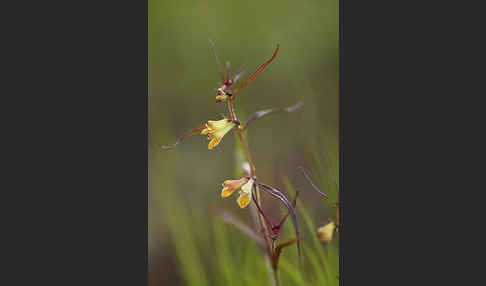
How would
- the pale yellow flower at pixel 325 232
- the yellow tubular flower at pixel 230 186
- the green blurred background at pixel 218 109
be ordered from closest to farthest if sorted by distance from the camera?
1. the yellow tubular flower at pixel 230 186
2. the pale yellow flower at pixel 325 232
3. the green blurred background at pixel 218 109

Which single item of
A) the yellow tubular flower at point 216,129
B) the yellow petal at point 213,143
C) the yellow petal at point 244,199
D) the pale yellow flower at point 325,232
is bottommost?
the pale yellow flower at point 325,232

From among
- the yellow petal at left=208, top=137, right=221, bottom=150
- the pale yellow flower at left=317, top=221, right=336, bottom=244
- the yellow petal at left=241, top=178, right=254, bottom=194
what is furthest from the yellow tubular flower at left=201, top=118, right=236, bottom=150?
the pale yellow flower at left=317, top=221, right=336, bottom=244

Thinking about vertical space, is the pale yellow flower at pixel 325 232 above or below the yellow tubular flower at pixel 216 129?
below

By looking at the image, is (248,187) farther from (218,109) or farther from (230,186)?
(218,109)

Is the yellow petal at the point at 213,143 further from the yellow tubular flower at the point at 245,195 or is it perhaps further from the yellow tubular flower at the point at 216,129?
the yellow tubular flower at the point at 245,195

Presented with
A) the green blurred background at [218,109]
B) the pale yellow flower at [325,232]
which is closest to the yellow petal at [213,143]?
the pale yellow flower at [325,232]

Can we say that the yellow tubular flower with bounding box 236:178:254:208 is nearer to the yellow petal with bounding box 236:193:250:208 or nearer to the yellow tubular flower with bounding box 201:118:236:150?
the yellow petal with bounding box 236:193:250:208
